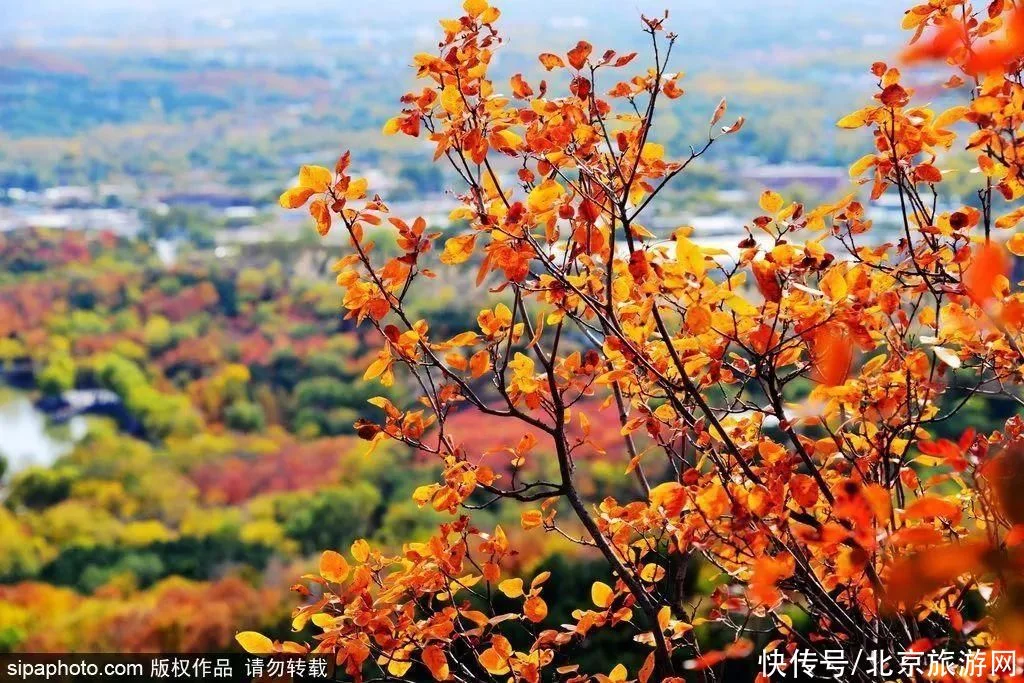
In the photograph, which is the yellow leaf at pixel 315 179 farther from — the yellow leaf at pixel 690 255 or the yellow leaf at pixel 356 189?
the yellow leaf at pixel 690 255

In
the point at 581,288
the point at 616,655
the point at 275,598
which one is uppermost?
the point at 581,288

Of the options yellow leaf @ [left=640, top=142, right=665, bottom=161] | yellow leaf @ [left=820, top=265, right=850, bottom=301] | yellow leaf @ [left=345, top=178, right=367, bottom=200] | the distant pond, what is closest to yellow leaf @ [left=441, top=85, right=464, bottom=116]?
yellow leaf @ [left=345, top=178, right=367, bottom=200]

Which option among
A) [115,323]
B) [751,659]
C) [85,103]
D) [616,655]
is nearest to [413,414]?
[751,659]

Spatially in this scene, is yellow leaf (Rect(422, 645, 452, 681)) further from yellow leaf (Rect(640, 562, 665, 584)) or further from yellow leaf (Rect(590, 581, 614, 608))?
yellow leaf (Rect(640, 562, 665, 584))

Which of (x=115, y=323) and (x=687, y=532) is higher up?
(x=687, y=532)

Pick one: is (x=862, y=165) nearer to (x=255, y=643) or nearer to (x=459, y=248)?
(x=459, y=248)

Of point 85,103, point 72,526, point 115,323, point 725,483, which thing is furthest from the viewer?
point 85,103

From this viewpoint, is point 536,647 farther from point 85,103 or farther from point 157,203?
point 85,103

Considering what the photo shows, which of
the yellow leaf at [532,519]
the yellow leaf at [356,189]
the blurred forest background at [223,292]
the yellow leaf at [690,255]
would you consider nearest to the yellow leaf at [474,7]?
the yellow leaf at [356,189]

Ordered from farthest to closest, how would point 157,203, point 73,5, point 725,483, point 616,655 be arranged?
point 73,5, point 157,203, point 616,655, point 725,483
